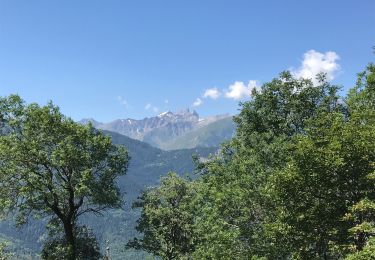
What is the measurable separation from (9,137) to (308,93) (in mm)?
35818

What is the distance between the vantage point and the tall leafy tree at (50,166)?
1588 inches

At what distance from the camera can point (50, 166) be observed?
137 feet

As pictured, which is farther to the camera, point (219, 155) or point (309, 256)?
point (219, 155)

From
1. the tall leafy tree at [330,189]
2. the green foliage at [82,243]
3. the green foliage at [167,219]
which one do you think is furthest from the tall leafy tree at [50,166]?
the tall leafy tree at [330,189]

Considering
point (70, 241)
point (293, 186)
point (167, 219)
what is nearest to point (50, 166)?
point (70, 241)

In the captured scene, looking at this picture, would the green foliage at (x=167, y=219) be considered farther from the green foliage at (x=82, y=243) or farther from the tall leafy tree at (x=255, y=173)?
the green foliage at (x=82, y=243)

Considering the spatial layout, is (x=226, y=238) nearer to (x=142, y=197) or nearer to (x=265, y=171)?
(x=265, y=171)

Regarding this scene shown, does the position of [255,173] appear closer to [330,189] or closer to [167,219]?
[330,189]

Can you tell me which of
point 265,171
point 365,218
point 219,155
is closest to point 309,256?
point 365,218

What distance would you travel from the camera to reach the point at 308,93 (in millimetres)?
54344

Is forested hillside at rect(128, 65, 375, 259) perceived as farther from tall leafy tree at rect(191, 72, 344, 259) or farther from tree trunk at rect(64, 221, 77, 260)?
tree trunk at rect(64, 221, 77, 260)

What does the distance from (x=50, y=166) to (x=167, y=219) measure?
2286 centimetres

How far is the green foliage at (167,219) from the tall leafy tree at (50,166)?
14057 millimetres

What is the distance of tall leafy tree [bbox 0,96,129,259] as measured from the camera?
132 feet
